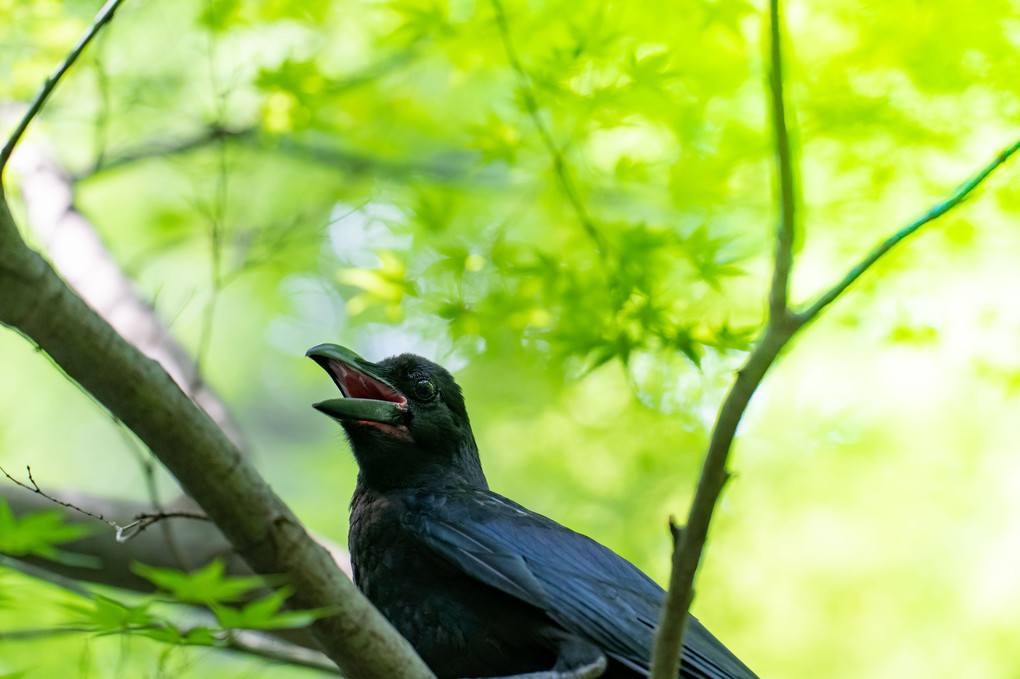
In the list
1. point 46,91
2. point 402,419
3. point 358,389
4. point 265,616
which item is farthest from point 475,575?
point 46,91

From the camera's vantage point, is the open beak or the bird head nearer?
the open beak

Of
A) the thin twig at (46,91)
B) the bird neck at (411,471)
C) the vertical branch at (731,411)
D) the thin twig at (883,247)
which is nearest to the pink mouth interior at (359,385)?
the bird neck at (411,471)

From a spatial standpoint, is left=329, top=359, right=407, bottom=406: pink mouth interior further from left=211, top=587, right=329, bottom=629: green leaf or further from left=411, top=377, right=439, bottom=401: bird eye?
left=211, top=587, right=329, bottom=629: green leaf

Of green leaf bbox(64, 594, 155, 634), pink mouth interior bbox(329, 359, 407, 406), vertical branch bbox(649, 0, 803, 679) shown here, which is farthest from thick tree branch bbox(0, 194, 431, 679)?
pink mouth interior bbox(329, 359, 407, 406)

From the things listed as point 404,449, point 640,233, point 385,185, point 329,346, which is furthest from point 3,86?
point 640,233

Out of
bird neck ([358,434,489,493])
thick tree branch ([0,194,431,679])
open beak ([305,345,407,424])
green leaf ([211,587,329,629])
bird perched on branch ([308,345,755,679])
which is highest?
open beak ([305,345,407,424])

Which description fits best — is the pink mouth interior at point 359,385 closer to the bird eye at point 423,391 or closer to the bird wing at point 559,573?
the bird eye at point 423,391

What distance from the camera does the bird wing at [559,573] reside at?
9.66 feet

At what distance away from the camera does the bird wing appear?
2.95m

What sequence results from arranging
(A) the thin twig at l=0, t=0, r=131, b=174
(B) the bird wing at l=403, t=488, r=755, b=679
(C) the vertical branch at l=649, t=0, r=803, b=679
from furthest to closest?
(B) the bird wing at l=403, t=488, r=755, b=679
(A) the thin twig at l=0, t=0, r=131, b=174
(C) the vertical branch at l=649, t=0, r=803, b=679

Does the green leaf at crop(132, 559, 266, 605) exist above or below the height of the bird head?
below

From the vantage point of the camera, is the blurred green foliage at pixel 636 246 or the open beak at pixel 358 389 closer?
the open beak at pixel 358 389

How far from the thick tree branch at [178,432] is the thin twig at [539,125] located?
246 centimetres

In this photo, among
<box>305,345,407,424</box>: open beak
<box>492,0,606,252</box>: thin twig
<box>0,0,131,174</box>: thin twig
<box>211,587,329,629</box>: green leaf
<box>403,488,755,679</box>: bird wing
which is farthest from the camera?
<box>492,0,606,252</box>: thin twig
